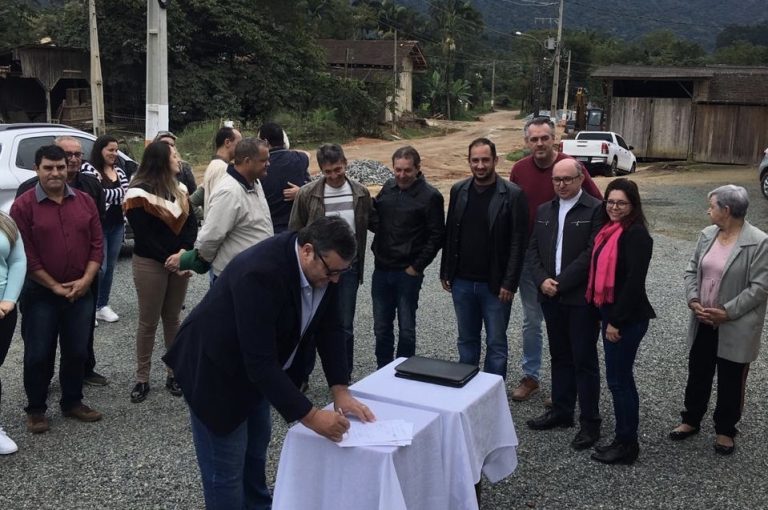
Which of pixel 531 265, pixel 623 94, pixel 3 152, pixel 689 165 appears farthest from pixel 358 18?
pixel 531 265

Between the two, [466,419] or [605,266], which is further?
[605,266]

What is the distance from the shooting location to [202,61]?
104 ft

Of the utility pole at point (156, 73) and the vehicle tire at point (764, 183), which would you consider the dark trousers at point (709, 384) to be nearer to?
the utility pole at point (156, 73)

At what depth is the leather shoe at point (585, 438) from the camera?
15.1 ft

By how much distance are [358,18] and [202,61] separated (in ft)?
122

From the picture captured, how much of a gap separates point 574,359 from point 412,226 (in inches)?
57.9

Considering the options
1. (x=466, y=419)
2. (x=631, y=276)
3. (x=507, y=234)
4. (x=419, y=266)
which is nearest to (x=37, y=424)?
(x=419, y=266)

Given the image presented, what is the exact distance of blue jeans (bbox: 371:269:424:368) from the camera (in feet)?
17.6

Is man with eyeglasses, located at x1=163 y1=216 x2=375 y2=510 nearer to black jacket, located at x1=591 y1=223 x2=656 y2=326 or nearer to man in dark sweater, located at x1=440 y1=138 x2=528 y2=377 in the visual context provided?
black jacket, located at x1=591 y1=223 x2=656 y2=326

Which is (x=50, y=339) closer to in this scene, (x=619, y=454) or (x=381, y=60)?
(x=619, y=454)

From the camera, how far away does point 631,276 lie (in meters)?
4.23

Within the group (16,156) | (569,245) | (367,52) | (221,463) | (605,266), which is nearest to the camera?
(221,463)

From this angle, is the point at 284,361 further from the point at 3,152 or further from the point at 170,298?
the point at 3,152

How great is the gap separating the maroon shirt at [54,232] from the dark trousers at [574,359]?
3044mm
